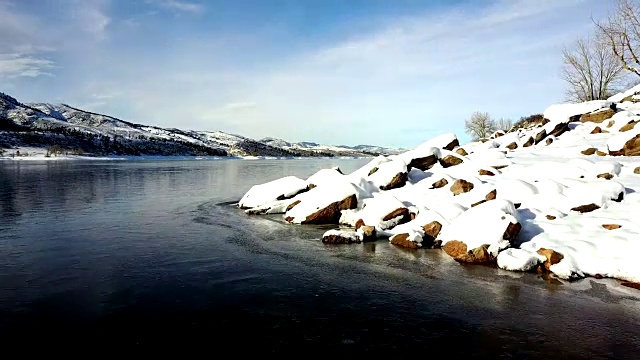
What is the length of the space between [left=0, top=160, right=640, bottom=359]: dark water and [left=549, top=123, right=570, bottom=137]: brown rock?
79.9 ft

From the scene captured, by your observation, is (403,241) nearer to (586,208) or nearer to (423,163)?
(586,208)

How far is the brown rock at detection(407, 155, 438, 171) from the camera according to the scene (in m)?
29.7

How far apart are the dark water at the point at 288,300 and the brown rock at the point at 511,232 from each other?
2.06m

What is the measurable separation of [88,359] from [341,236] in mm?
12430

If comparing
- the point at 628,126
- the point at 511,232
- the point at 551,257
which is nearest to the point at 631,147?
the point at 628,126

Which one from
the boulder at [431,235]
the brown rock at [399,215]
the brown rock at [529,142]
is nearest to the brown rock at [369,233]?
the brown rock at [399,215]

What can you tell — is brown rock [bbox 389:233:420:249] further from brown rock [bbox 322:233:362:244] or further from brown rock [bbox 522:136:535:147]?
brown rock [bbox 522:136:535:147]

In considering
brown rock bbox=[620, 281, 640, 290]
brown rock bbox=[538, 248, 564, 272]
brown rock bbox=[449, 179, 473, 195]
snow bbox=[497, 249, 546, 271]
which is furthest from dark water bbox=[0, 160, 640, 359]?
brown rock bbox=[449, 179, 473, 195]

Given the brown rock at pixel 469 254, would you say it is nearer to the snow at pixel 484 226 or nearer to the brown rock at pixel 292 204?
the snow at pixel 484 226

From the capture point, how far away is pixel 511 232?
664 inches

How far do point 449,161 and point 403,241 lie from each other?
12.9m

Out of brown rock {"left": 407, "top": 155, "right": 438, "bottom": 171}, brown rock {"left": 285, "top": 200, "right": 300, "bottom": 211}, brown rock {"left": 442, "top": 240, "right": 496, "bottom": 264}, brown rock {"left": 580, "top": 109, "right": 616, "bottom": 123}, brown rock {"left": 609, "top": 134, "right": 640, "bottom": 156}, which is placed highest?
brown rock {"left": 580, "top": 109, "right": 616, "bottom": 123}

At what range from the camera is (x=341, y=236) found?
64.4 feet

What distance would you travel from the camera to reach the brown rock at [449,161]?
1170 inches
